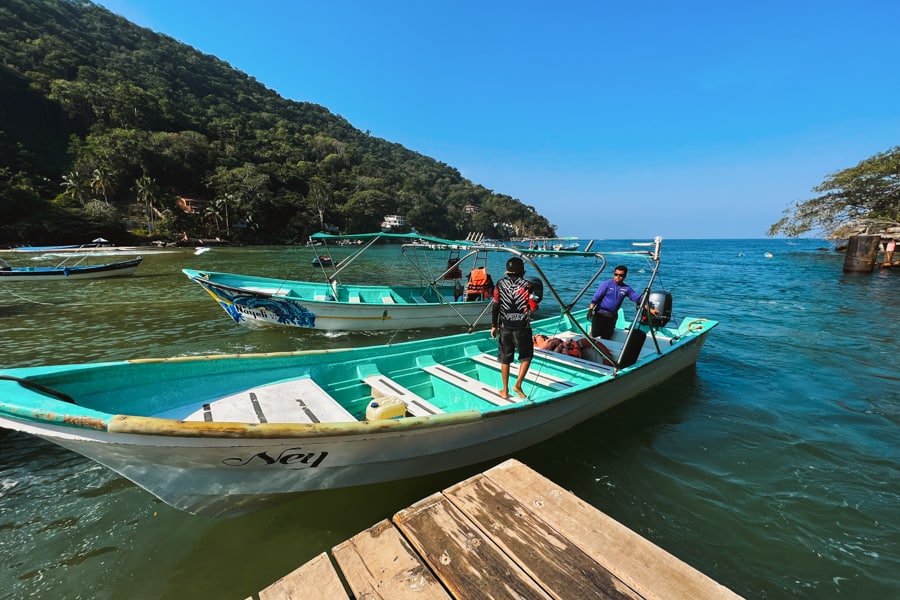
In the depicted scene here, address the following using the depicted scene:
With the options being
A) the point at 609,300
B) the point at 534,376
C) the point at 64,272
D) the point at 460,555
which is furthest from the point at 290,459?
the point at 64,272

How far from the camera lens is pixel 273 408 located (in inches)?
180

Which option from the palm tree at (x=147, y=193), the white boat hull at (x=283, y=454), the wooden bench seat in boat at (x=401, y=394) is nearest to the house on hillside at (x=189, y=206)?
the palm tree at (x=147, y=193)

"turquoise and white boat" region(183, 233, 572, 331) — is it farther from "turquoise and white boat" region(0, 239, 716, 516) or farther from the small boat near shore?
the small boat near shore

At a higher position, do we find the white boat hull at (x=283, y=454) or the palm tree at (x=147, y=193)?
the palm tree at (x=147, y=193)

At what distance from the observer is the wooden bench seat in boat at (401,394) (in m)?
4.92

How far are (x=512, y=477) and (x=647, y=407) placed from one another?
5.61 m

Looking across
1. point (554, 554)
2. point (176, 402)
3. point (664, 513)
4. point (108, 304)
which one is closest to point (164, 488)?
point (176, 402)

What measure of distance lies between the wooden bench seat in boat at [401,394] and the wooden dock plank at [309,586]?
245 centimetres

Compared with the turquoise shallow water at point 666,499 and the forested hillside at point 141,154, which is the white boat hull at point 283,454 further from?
the forested hillside at point 141,154

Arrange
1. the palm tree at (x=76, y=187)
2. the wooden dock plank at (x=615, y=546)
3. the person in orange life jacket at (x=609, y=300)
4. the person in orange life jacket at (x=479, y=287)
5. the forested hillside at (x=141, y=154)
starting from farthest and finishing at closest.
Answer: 1. the forested hillside at (x=141, y=154)
2. the palm tree at (x=76, y=187)
3. the person in orange life jacket at (x=479, y=287)
4. the person in orange life jacket at (x=609, y=300)
5. the wooden dock plank at (x=615, y=546)

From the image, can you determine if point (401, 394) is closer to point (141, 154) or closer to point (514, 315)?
point (514, 315)

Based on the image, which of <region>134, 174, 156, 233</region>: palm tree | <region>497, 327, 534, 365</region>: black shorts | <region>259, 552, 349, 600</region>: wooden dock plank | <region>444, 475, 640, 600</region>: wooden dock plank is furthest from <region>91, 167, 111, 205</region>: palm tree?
<region>444, 475, 640, 600</region>: wooden dock plank

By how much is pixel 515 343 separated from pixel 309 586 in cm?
381

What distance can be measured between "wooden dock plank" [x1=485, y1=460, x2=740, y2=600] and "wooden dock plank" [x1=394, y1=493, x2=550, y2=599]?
49 cm
